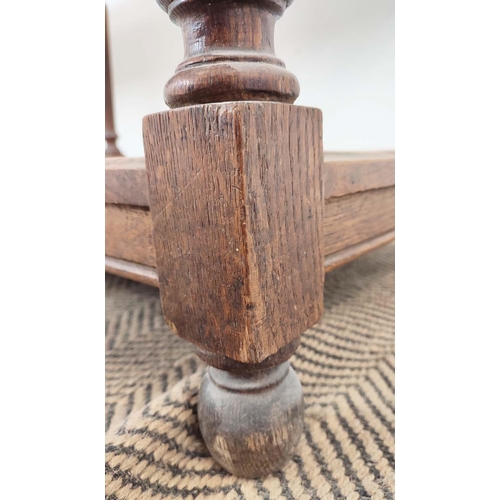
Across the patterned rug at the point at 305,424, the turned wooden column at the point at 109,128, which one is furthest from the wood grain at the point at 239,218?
the turned wooden column at the point at 109,128

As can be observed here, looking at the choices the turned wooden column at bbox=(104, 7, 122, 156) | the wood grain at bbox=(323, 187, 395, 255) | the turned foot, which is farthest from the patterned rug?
the turned wooden column at bbox=(104, 7, 122, 156)

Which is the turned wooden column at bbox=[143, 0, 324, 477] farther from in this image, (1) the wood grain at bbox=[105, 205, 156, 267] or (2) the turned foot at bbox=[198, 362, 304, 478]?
(1) the wood grain at bbox=[105, 205, 156, 267]

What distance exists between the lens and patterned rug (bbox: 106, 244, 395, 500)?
0.32 metres

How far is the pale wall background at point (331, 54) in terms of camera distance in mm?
905

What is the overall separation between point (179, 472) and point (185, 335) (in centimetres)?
13

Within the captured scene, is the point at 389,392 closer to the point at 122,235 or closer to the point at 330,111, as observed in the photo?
the point at 122,235

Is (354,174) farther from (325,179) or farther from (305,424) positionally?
(305,424)

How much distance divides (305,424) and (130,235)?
29cm

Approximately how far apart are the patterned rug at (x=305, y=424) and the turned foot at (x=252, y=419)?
3cm

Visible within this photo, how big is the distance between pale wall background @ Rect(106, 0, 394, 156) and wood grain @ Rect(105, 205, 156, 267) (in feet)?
2.12

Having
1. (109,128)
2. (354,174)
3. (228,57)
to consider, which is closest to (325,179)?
(354,174)

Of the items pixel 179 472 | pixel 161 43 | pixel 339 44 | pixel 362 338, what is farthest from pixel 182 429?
pixel 161 43

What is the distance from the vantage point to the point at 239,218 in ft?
0.77

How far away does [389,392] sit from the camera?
1.45 feet
